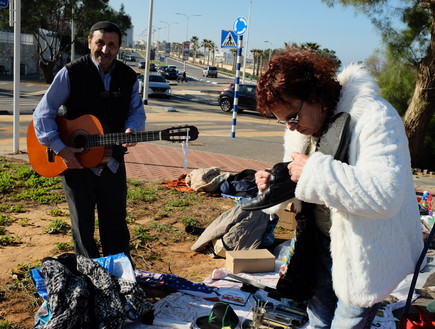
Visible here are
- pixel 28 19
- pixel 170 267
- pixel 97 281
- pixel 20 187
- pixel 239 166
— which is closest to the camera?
pixel 97 281

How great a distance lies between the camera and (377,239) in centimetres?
177

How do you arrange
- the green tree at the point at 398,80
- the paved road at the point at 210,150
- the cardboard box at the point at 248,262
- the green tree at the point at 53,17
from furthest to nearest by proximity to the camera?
the green tree at the point at 53,17
the green tree at the point at 398,80
the paved road at the point at 210,150
the cardboard box at the point at 248,262

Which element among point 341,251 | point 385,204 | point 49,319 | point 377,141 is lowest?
point 49,319

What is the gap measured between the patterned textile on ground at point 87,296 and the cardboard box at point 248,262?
132 centimetres

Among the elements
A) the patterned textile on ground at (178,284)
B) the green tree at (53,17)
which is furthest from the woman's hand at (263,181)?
the green tree at (53,17)

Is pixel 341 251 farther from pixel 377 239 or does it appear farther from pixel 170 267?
pixel 170 267

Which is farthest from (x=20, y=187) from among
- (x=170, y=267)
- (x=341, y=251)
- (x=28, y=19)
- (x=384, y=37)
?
(x=28, y=19)

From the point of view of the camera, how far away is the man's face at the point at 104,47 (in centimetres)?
346

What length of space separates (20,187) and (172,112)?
15.0 meters

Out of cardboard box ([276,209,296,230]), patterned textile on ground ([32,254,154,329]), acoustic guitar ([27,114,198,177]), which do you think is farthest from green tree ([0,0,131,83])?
patterned textile on ground ([32,254,154,329])

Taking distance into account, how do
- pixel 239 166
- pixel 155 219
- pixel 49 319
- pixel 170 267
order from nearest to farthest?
1. pixel 49 319
2. pixel 170 267
3. pixel 155 219
4. pixel 239 166

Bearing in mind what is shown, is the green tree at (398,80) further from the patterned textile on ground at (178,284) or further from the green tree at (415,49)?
the patterned textile on ground at (178,284)

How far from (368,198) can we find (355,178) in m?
0.09

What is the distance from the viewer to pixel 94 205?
11.9 feet
